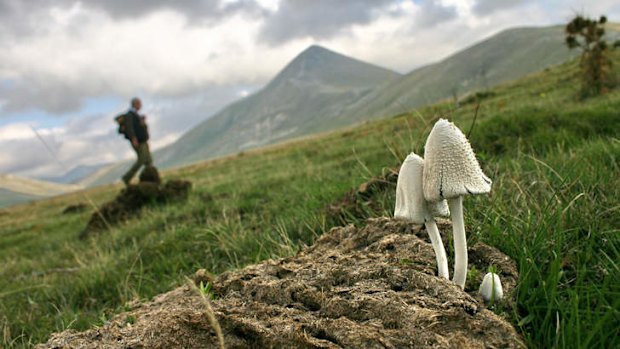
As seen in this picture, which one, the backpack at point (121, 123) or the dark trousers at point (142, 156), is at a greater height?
the backpack at point (121, 123)

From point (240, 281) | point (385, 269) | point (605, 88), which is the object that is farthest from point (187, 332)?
point (605, 88)

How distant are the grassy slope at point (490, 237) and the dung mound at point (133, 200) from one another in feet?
2.89

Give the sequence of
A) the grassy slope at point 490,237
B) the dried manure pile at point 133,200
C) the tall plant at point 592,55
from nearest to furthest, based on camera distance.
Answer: the grassy slope at point 490,237
the dried manure pile at point 133,200
the tall plant at point 592,55

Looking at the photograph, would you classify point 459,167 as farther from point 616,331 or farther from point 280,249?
point 280,249

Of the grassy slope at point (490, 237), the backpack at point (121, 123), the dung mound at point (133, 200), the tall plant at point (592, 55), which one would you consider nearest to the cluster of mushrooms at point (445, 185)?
the grassy slope at point (490, 237)

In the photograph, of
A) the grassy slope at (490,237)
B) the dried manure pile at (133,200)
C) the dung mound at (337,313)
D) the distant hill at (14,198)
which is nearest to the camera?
the dung mound at (337,313)

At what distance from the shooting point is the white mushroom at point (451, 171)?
1.86 metres

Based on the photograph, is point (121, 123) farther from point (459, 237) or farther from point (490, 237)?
point (459, 237)

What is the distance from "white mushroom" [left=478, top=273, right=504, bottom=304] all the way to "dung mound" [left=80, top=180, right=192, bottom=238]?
9.31m

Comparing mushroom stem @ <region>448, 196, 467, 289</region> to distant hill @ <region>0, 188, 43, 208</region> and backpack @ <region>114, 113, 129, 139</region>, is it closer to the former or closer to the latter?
distant hill @ <region>0, 188, 43, 208</region>

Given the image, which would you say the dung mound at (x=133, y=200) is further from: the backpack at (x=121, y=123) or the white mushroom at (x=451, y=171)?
the white mushroom at (x=451, y=171)

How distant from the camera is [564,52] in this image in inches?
7790

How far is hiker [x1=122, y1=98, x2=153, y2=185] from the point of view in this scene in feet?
47.9

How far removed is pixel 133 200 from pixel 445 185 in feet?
33.5
